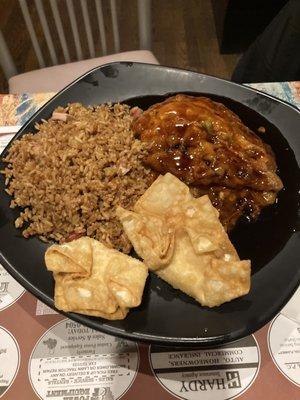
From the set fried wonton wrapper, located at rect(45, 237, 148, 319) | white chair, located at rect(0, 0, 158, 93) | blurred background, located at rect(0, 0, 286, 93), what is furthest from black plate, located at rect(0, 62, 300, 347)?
blurred background, located at rect(0, 0, 286, 93)

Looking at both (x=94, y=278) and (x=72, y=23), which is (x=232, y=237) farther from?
(x=72, y=23)

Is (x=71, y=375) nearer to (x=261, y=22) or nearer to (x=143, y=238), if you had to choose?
(x=143, y=238)

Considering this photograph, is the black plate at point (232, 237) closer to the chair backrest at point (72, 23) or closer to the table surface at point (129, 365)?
the table surface at point (129, 365)

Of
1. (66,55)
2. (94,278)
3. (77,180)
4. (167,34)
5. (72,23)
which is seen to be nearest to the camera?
(94,278)

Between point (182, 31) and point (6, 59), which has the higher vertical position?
point (6, 59)

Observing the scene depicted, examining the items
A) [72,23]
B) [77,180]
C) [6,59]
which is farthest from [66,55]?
[77,180]
